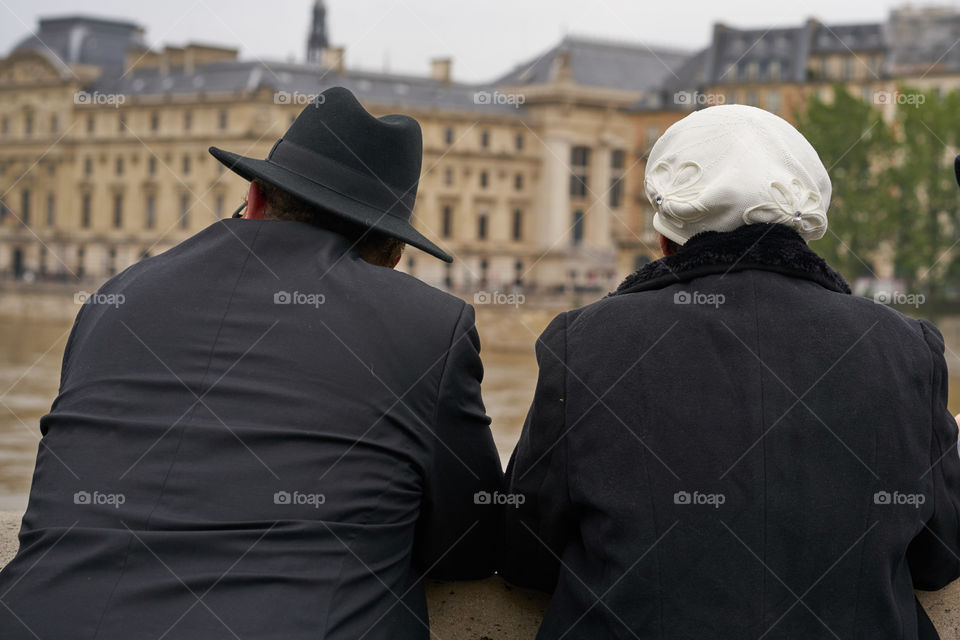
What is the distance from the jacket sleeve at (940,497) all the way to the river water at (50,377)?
1330 cm

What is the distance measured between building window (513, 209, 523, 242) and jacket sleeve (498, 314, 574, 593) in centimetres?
5522

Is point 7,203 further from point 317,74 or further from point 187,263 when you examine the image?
point 187,263

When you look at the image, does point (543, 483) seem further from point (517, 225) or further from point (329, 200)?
point (517, 225)

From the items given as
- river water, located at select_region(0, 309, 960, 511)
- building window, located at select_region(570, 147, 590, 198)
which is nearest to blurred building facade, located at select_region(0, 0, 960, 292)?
building window, located at select_region(570, 147, 590, 198)

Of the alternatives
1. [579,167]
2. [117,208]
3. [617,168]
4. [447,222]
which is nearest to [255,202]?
[447,222]

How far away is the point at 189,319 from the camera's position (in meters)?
1.91

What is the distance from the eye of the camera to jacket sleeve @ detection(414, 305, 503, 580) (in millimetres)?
1961

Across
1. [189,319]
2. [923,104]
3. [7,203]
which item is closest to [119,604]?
[189,319]

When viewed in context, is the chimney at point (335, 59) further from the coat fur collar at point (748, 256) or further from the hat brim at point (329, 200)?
the coat fur collar at point (748, 256)

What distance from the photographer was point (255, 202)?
7.07ft

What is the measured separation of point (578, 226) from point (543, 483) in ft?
183

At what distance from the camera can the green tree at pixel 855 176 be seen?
35000mm

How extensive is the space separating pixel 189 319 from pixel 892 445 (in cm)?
104

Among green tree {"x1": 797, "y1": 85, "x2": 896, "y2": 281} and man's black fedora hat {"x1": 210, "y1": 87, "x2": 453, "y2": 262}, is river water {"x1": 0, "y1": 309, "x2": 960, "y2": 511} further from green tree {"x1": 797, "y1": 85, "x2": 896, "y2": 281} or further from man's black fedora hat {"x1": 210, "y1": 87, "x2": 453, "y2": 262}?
man's black fedora hat {"x1": 210, "y1": 87, "x2": 453, "y2": 262}
